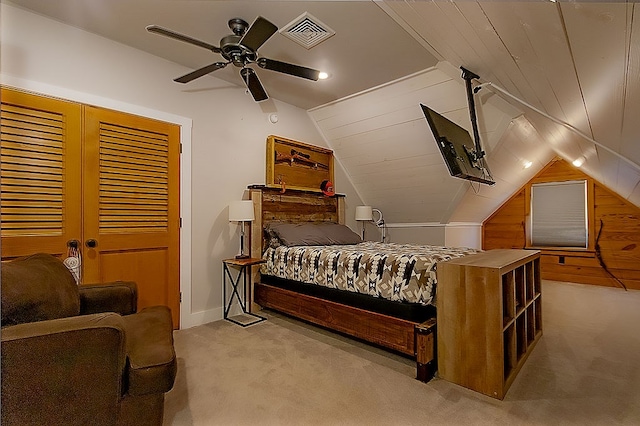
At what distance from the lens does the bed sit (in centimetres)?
217

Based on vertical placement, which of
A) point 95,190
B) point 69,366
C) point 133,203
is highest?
point 95,190

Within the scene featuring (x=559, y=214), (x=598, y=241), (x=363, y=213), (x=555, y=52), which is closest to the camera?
(x=555, y=52)

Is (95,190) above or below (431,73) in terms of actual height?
below

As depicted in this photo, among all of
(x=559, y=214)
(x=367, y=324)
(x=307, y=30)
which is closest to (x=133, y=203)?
(x=307, y=30)

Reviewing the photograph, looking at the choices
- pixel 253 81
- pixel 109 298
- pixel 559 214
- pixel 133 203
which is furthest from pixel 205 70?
pixel 559 214

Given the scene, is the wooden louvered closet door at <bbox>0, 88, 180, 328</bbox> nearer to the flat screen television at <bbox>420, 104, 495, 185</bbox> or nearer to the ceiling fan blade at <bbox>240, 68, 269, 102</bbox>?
the ceiling fan blade at <bbox>240, 68, 269, 102</bbox>

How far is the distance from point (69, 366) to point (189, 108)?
102 inches

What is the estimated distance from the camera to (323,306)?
9.03ft

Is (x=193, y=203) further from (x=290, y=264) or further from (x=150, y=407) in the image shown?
(x=150, y=407)

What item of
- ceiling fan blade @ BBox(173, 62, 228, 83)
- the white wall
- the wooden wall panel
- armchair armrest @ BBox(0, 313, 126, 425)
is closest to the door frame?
the white wall

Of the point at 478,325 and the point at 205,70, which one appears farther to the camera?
the point at 205,70

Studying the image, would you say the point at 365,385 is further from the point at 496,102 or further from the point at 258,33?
the point at 496,102

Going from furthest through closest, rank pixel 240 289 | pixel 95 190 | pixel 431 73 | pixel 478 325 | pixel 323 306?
pixel 240 289
pixel 431 73
pixel 323 306
pixel 95 190
pixel 478 325

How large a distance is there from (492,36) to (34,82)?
3.13 m
